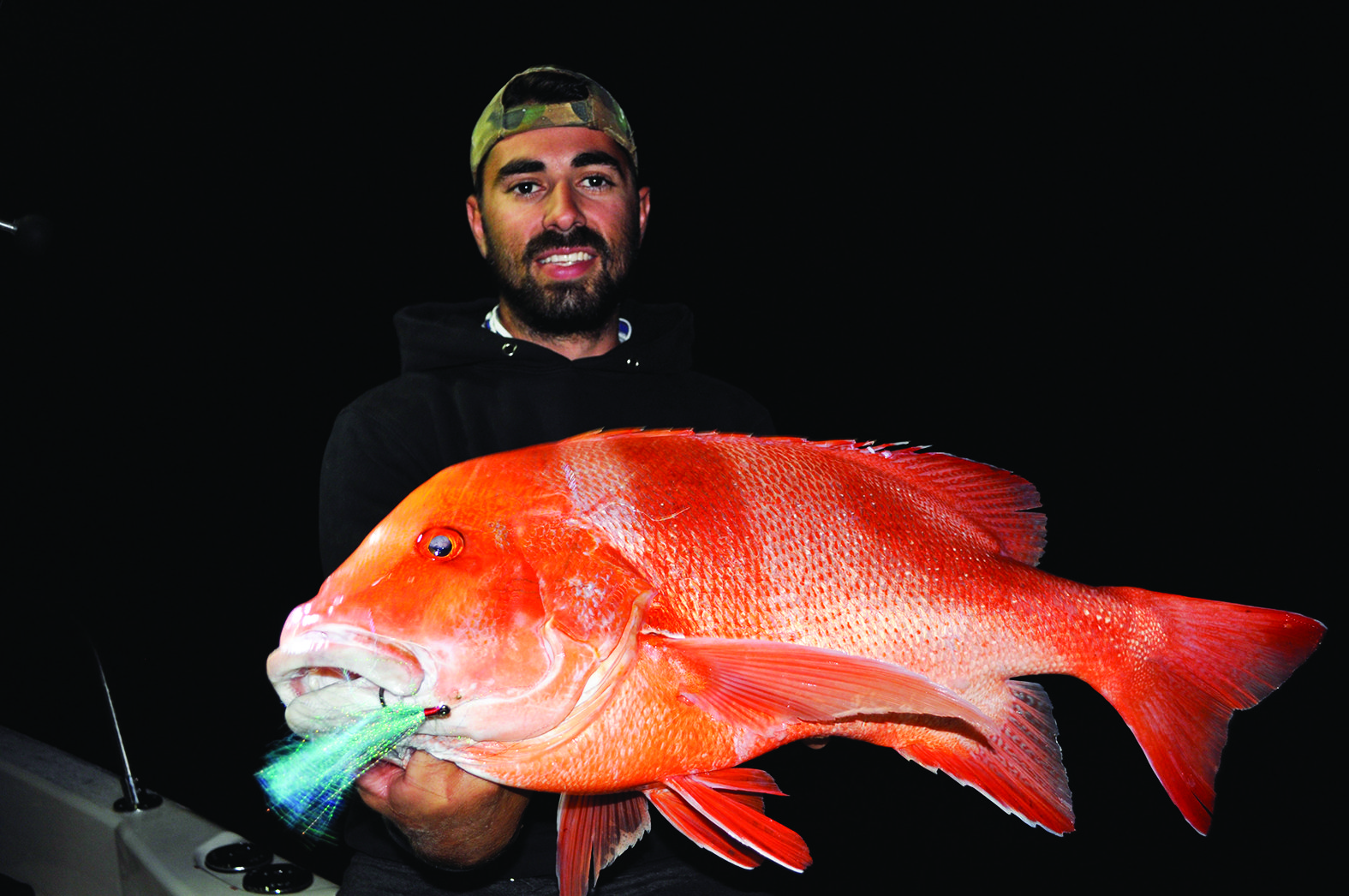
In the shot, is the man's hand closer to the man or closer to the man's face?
the man

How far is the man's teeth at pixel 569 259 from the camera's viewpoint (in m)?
1.48

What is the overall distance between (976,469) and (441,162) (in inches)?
146

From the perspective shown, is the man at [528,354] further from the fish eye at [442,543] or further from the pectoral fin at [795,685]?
the pectoral fin at [795,685]

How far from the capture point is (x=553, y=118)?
1459 millimetres

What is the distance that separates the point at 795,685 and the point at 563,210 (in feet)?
3.66

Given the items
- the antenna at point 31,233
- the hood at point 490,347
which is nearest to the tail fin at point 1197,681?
the hood at point 490,347

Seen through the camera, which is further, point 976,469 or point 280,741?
point 976,469

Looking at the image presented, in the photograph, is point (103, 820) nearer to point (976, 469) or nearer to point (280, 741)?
point (280, 741)

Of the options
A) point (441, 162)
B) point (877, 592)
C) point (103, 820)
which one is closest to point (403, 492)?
point (877, 592)

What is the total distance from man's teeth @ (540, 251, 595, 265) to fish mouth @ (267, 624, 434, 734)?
3.35ft

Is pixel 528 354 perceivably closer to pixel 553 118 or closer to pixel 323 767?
pixel 553 118

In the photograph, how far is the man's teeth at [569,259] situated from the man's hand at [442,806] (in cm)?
100

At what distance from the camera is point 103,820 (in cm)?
190

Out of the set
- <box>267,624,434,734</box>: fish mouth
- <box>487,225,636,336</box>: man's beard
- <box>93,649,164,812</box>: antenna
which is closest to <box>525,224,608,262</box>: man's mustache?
<box>487,225,636,336</box>: man's beard
